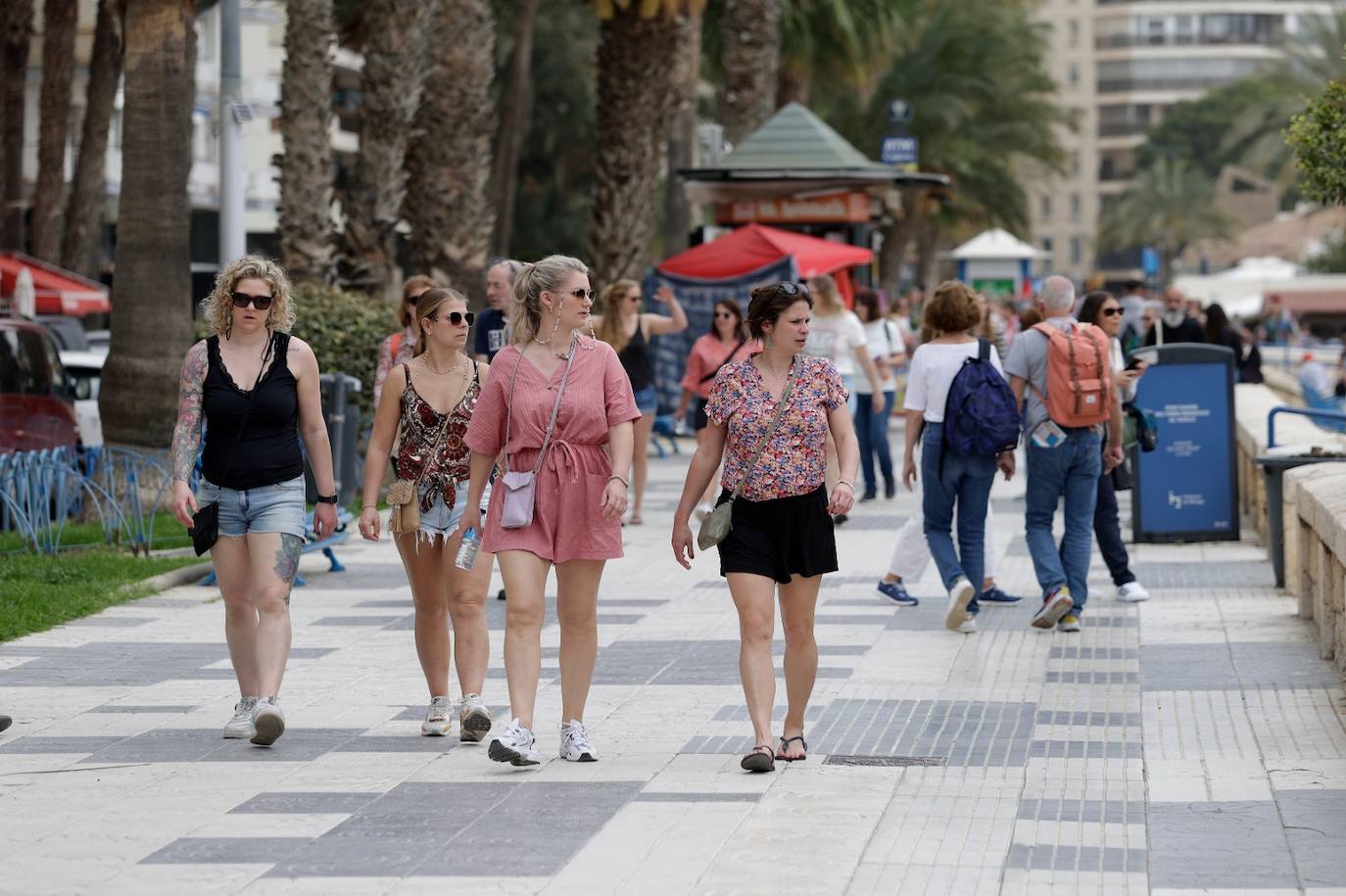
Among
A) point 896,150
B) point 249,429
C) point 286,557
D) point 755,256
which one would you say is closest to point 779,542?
point 286,557

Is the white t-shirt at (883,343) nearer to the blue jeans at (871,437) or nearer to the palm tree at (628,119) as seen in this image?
the blue jeans at (871,437)

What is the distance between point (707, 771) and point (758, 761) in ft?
0.69

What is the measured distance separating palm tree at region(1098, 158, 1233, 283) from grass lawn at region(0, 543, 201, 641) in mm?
95298

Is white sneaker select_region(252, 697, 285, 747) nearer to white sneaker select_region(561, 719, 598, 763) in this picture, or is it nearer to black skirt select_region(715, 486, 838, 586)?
white sneaker select_region(561, 719, 598, 763)

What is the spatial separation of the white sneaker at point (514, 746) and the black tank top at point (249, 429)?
1.35 m

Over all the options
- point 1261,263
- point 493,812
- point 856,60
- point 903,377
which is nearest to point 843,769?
point 493,812

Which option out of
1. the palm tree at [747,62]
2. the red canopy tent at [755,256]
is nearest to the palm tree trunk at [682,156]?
the palm tree at [747,62]

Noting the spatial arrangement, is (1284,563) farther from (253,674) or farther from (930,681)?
(253,674)

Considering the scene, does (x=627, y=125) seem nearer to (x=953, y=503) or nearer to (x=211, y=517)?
(x=953, y=503)

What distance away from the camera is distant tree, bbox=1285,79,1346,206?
11.7 meters

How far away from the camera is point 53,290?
91.2 feet

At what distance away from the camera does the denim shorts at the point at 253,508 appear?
7.86 meters

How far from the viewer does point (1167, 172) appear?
112 m

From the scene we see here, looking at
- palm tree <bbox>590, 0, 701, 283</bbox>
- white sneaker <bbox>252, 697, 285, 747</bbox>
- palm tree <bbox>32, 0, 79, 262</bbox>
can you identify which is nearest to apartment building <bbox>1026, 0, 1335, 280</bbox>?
palm tree <bbox>32, 0, 79, 262</bbox>
